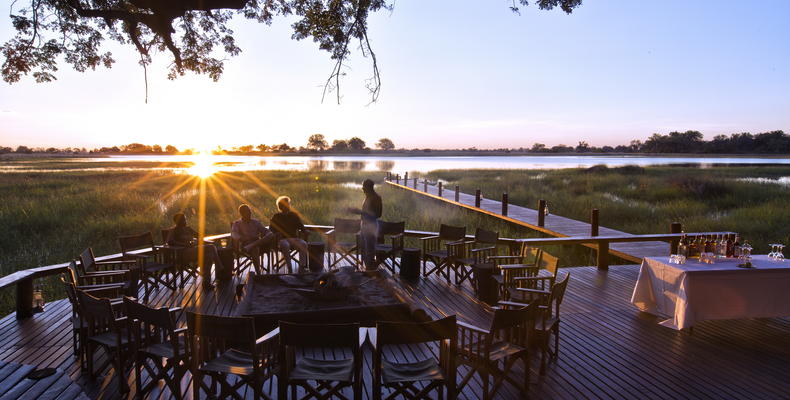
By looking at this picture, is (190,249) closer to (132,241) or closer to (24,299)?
(132,241)

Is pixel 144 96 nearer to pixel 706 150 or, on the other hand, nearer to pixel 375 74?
pixel 375 74

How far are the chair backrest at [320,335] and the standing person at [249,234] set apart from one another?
4123 millimetres

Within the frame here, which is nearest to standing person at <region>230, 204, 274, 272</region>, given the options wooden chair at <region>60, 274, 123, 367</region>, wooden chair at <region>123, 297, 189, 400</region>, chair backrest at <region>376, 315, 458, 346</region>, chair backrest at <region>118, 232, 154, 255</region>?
chair backrest at <region>118, 232, 154, 255</region>

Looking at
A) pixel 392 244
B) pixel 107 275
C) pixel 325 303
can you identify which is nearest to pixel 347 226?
pixel 392 244

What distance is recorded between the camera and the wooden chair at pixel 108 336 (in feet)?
10.7

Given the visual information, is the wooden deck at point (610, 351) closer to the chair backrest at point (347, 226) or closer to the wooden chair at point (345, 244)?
the wooden chair at point (345, 244)

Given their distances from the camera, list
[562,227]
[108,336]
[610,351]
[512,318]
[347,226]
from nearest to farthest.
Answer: [512,318] < [108,336] < [610,351] < [347,226] < [562,227]

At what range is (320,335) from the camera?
9.27 ft

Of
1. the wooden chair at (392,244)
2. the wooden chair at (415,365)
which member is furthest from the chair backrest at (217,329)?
the wooden chair at (392,244)

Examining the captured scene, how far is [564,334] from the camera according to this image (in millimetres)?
4688

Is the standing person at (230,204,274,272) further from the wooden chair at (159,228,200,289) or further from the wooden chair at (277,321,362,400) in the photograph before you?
the wooden chair at (277,321,362,400)

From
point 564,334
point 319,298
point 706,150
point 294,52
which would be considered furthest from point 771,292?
point 706,150

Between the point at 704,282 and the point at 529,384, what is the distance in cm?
245

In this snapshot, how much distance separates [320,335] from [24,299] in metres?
4.34
